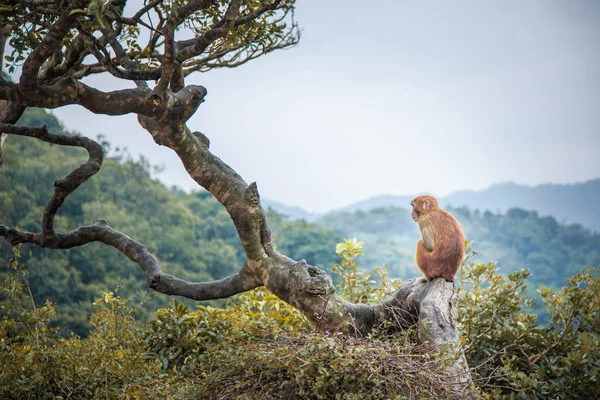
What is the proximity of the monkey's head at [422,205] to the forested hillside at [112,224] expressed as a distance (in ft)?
30.2

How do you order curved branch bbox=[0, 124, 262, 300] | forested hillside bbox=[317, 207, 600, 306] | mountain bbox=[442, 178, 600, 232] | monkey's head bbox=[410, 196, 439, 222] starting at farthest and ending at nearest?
mountain bbox=[442, 178, 600, 232] → forested hillside bbox=[317, 207, 600, 306] → monkey's head bbox=[410, 196, 439, 222] → curved branch bbox=[0, 124, 262, 300]

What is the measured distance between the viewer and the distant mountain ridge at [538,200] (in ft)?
78.8

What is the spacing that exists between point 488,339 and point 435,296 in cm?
114

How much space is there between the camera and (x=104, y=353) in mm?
3557

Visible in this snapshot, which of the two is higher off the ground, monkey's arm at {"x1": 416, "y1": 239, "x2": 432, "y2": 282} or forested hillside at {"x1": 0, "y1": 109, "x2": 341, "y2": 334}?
forested hillside at {"x1": 0, "y1": 109, "x2": 341, "y2": 334}

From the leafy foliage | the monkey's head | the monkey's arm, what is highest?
the monkey's head

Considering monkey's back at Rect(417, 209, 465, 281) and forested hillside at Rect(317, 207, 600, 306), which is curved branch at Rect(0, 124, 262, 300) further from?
forested hillside at Rect(317, 207, 600, 306)

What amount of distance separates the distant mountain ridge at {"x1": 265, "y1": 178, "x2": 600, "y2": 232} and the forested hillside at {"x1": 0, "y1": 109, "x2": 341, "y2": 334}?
563cm

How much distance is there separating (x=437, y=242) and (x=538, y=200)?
2444 centimetres

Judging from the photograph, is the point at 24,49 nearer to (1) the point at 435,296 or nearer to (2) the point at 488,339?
(1) the point at 435,296

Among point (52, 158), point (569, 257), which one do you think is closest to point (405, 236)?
point (569, 257)

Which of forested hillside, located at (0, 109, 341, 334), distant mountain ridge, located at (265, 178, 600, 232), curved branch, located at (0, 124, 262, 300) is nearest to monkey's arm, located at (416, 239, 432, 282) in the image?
curved branch, located at (0, 124, 262, 300)

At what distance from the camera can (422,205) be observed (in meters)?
4.67

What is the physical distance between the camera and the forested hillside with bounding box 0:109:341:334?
13.8 meters
